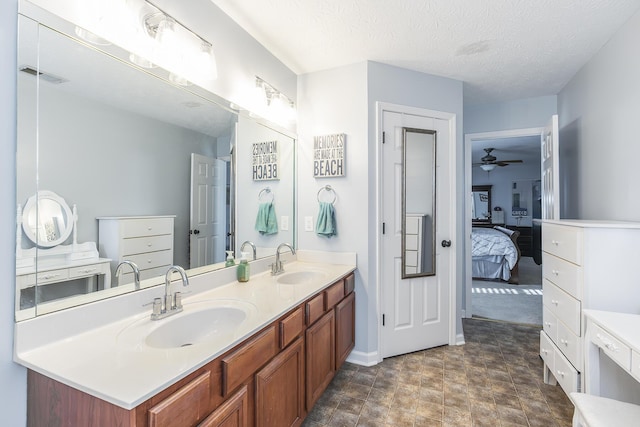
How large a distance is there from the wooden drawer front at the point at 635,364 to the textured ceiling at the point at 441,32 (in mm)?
1881

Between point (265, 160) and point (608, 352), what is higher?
point (265, 160)

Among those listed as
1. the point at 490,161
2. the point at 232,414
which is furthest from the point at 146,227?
the point at 490,161

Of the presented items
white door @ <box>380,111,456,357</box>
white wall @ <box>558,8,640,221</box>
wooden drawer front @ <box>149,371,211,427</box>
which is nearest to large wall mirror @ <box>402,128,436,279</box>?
white door @ <box>380,111,456,357</box>

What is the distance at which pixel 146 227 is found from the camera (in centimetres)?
140

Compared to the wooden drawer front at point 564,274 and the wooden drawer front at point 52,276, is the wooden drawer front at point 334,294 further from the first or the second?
the wooden drawer front at point 564,274

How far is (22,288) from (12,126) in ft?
1.69

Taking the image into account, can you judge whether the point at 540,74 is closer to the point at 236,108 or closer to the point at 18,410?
the point at 236,108

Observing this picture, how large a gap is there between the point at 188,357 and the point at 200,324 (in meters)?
0.47

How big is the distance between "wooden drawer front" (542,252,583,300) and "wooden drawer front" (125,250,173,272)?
223 cm

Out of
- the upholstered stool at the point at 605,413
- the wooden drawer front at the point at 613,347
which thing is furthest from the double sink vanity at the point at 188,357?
the wooden drawer front at the point at 613,347

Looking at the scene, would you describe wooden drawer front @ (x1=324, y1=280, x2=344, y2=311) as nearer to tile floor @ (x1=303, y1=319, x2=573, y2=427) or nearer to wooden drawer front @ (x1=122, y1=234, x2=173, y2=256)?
tile floor @ (x1=303, y1=319, x2=573, y2=427)

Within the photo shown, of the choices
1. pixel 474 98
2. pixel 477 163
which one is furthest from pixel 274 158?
pixel 477 163

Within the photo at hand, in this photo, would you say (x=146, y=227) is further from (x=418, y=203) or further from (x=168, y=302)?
(x=418, y=203)

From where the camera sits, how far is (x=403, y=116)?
2.57 metres
